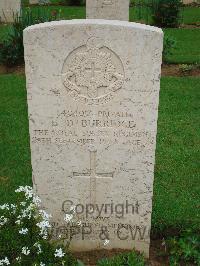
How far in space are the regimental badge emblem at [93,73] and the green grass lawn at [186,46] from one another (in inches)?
258

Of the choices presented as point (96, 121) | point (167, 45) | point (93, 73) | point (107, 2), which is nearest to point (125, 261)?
point (96, 121)

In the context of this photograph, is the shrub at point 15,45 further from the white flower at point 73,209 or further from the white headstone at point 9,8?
the white flower at point 73,209

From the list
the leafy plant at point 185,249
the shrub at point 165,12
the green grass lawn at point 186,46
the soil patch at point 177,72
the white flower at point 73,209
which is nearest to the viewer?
the white flower at point 73,209

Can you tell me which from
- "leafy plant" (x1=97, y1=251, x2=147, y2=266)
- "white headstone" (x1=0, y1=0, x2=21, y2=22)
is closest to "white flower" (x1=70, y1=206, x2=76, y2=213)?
"leafy plant" (x1=97, y1=251, x2=147, y2=266)

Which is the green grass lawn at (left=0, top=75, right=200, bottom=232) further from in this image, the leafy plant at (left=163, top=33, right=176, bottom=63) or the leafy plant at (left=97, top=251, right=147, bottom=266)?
the leafy plant at (left=163, top=33, right=176, bottom=63)

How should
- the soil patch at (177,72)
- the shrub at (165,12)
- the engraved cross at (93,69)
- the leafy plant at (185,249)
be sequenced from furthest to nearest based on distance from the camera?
the shrub at (165,12) < the soil patch at (177,72) < the leafy plant at (185,249) < the engraved cross at (93,69)

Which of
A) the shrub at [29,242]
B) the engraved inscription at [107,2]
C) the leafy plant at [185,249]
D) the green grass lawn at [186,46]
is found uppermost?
the engraved inscription at [107,2]

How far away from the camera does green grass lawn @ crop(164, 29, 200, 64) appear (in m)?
9.98

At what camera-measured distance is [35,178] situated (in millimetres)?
3906

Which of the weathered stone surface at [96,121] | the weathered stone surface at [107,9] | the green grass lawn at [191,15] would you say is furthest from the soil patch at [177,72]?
the weathered stone surface at [96,121]

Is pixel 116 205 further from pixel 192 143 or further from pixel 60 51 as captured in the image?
pixel 192 143

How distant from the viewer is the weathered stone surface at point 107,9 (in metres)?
10.6

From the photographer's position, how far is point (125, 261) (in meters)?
3.91

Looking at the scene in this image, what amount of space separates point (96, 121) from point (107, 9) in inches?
295
